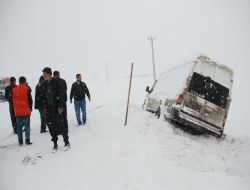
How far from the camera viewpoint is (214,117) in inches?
375

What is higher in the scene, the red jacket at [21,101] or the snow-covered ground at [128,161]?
the red jacket at [21,101]

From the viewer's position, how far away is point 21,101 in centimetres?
851

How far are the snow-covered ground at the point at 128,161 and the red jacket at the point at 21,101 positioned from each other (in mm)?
1033

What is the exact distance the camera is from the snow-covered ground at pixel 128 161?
5727 millimetres

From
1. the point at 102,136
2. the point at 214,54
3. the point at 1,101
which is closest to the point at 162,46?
the point at 214,54

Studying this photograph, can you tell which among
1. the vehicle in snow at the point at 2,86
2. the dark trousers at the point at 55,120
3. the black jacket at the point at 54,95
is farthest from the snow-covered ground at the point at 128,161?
the vehicle in snow at the point at 2,86

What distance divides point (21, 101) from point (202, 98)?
5580 millimetres

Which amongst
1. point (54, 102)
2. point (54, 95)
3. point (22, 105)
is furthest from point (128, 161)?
point (22, 105)

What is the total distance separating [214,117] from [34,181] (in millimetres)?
6028

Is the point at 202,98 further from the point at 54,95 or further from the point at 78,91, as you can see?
the point at 54,95

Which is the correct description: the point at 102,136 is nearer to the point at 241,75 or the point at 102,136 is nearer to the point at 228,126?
the point at 228,126

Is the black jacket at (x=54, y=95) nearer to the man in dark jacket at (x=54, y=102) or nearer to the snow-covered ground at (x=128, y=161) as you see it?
the man in dark jacket at (x=54, y=102)

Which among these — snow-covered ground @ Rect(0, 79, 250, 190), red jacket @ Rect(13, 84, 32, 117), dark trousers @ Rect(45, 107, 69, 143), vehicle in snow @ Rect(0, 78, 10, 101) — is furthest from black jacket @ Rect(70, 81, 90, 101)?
vehicle in snow @ Rect(0, 78, 10, 101)

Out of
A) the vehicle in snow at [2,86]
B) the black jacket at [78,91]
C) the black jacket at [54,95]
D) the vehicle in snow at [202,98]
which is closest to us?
the black jacket at [54,95]
